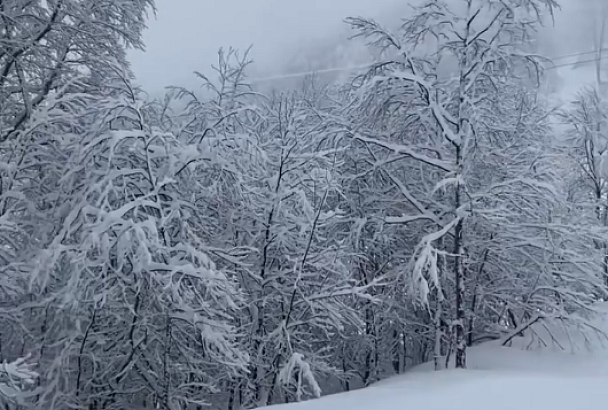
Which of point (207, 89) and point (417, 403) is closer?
point (417, 403)

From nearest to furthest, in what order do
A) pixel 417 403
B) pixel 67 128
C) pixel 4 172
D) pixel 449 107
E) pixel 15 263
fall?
pixel 417 403, pixel 15 263, pixel 4 172, pixel 67 128, pixel 449 107

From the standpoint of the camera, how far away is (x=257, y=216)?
30.2 ft

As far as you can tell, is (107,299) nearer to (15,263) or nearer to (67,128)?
(15,263)

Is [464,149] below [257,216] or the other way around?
the other way around

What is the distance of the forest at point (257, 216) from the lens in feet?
22.5

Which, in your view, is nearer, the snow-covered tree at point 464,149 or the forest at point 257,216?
the forest at point 257,216

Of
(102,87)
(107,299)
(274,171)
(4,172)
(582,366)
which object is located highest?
(102,87)

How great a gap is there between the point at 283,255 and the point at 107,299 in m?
3.43

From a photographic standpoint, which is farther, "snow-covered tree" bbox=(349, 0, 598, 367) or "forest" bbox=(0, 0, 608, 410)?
"snow-covered tree" bbox=(349, 0, 598, 367)

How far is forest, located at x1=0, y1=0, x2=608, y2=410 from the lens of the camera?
6.85 metres

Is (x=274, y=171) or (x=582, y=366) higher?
(x=274, y=171)

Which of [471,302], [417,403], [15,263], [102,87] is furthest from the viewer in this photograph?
[471,302]

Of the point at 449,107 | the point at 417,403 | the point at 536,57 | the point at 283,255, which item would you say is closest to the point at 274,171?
the point at 283,255

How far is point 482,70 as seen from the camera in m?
9.26
